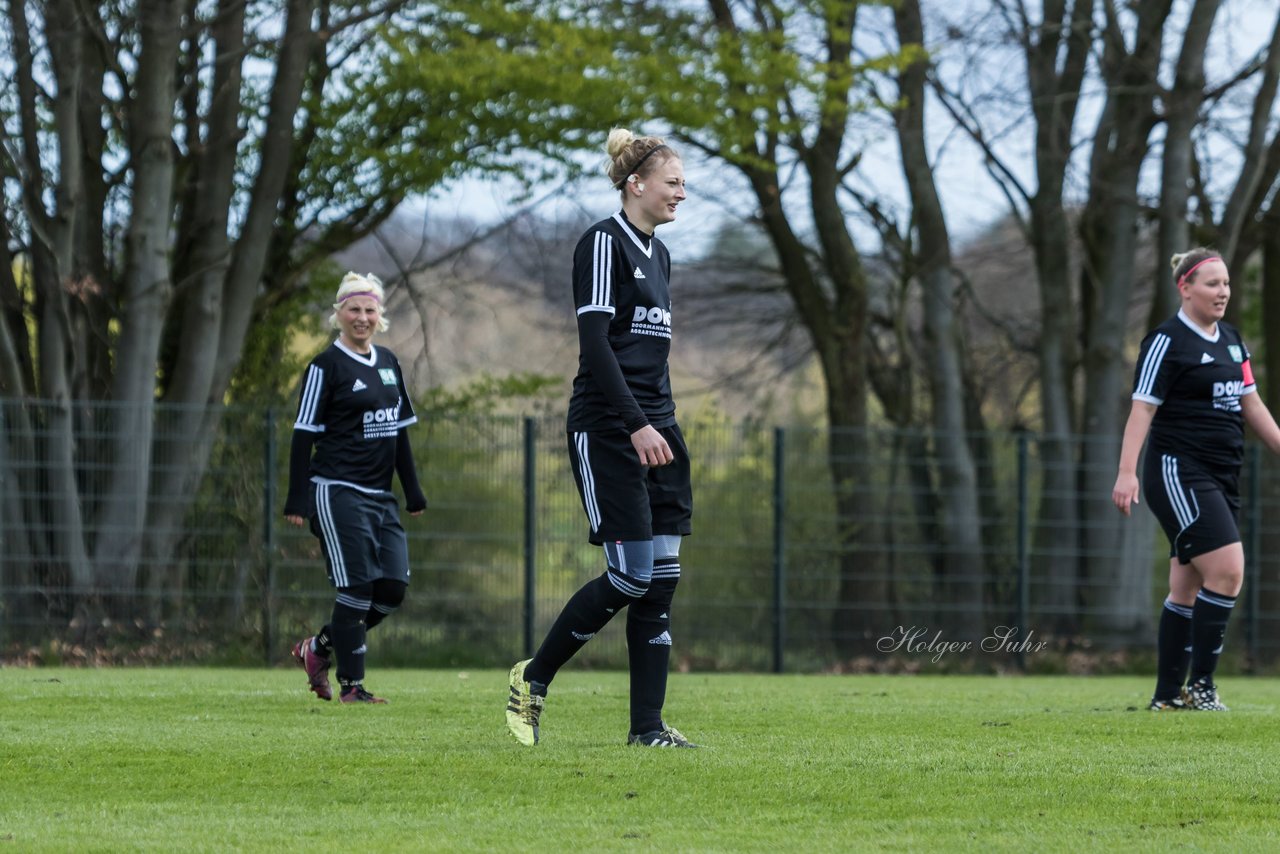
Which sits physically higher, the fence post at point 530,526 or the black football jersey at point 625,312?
the black football jersey at point 625,312

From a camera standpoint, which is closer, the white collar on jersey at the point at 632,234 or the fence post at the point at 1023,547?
the white collar on jersey at the point at 632,234

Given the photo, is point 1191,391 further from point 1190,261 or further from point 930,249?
point 930,249

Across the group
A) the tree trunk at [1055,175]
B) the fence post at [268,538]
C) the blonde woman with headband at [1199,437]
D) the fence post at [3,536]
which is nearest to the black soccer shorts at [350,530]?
the blonde woman with headband at [1199,437]

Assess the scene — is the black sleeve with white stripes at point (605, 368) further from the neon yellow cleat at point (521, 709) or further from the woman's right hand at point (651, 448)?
the neon yellow cleat at point (521, 709)

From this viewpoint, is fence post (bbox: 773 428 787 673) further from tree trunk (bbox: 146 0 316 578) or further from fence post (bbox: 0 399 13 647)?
fence post (bbox: 0 399 13 647)

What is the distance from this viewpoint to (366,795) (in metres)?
4.77

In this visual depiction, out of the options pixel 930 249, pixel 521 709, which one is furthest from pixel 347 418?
pixel 930 249

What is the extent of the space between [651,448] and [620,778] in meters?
1.03

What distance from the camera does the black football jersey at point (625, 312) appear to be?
5.52 metres

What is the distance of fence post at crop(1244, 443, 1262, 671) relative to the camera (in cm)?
1526

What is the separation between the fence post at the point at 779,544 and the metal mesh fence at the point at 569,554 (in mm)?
18

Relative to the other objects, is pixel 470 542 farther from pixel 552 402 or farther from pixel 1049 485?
pixel 1049 485

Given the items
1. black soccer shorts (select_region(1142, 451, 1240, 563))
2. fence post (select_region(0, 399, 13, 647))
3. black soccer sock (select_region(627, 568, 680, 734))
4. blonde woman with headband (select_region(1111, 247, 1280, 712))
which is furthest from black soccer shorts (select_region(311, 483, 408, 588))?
fence post (select_region(0, 399, 13, 647))

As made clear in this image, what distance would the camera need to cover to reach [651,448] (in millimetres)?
5309
